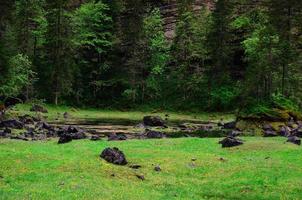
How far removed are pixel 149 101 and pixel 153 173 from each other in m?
64.6

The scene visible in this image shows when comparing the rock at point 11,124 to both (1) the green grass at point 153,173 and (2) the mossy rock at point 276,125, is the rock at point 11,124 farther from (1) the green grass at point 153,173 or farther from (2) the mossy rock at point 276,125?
(2) the mossy rock at point 276,125

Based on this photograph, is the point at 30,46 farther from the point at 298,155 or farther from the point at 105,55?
the point at 298,155

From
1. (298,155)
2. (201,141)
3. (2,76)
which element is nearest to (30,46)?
(2,76)

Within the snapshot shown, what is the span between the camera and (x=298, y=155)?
32938mm

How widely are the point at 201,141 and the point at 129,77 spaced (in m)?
52.6

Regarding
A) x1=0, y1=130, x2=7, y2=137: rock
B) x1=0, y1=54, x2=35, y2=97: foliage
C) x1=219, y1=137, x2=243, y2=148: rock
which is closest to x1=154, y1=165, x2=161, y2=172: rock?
x1=219, y1=137, x2=243, y2=148: rock

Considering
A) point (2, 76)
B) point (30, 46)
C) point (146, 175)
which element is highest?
point (30, 46)

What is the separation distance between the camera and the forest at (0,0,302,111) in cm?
8275

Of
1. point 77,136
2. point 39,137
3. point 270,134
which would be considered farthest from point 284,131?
point 39,137

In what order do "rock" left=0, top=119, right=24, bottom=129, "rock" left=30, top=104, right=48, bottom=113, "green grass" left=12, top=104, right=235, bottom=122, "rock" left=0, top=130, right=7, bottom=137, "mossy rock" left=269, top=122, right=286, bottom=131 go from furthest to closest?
"green grass" left=12, top=104, right=235, bottom=122
"rock" left=30, top=104, right=48, bottom=113
"mossy rock" left=269, top=122, right=286, bottom=131
"rock" left=0, top=119, right=24, bottom=129
"rock" left=0, top=130, right=7, bottom=137

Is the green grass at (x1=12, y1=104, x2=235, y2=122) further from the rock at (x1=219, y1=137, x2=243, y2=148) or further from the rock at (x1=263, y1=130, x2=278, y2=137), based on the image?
the rock at (x1=219, y1=137, x2=243, y2=148)

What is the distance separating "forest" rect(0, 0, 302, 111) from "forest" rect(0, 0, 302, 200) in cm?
27

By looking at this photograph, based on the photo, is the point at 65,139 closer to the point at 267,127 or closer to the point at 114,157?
the point at 114,157

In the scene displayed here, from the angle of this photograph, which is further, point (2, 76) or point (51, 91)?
A: point (51, 91)
